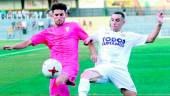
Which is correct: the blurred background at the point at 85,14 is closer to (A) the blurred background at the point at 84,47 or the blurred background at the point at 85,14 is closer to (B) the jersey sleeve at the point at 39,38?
(A) the blurred background at the point at 84,47

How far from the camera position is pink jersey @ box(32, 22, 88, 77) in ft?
29.9

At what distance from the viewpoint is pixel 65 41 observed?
923 centimetres

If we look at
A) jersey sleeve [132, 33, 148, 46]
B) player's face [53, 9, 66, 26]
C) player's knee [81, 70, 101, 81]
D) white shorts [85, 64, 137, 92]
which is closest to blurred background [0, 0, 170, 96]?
jersey sleeve [132, 33, 148, 46]

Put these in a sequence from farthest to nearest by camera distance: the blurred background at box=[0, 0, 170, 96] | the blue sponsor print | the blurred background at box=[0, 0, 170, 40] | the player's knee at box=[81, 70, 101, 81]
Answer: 1. the blurred background at box=[0, 0, 170, 40]
2. the blurred background at box=[0, 0, 170, 96]
3. the blue sponsor print
4. the player's knee at box=[81, 70, 101, 81]

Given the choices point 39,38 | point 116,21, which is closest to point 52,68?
point 39,38

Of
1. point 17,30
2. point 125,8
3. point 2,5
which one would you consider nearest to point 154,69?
point 17,30

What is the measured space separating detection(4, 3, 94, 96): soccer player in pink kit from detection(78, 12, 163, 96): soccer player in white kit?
11.5 inches

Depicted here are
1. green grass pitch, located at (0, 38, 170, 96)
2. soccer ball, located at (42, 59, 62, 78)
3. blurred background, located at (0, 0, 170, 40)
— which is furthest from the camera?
blurred background, located at (0, 0, 170, 40)

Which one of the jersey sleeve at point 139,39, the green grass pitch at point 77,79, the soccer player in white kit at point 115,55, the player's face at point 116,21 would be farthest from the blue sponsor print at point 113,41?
the green grass pitch at point 77,79

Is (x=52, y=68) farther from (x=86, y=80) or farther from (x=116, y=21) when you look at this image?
(x=116, y=21)

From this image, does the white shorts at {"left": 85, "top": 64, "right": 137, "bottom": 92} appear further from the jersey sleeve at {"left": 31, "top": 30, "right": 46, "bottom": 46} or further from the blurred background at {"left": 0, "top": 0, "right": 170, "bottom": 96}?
the blurred background at {"left": 0, "top": 0, "right": 170, "bottom": 96}

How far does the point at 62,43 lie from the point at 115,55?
0.90 metres

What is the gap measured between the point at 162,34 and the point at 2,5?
25340mm

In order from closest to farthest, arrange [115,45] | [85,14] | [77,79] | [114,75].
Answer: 1. [114,75]
2. [115,45]
3. [77,79]
4. [85,14]
